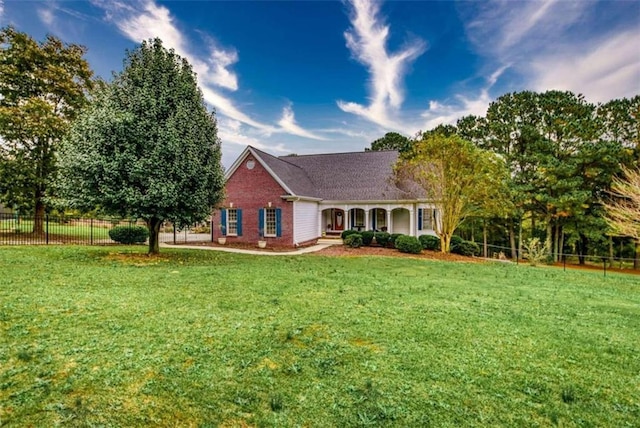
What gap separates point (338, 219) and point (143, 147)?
15.5 m

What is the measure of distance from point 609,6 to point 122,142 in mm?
18187

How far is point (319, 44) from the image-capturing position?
16.5 metres

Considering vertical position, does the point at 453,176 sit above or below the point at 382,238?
above

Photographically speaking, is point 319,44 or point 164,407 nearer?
point 164,407

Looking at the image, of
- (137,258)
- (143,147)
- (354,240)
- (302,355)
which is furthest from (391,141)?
(302,355)

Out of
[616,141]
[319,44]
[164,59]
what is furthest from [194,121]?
[616,141]

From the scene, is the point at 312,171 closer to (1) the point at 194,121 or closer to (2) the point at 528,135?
(1) the point at 194,121

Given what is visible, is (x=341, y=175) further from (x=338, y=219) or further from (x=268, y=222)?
(x=268, y=222)

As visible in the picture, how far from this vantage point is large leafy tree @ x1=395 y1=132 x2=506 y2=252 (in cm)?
1661

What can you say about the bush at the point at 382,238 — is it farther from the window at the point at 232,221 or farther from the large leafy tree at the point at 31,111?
the large leafy tree at the point at 31,111

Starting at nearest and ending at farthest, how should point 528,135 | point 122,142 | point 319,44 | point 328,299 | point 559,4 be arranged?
point 328,299 < point 122,142 < point 559,4 < point 319,44 < point 528,135

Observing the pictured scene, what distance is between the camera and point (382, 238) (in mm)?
19141

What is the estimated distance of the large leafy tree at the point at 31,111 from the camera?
54.4 feet

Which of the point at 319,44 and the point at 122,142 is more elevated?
the point at 319,44
